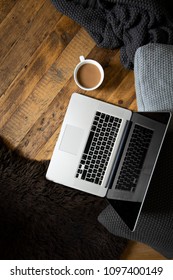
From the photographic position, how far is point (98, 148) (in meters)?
1.13

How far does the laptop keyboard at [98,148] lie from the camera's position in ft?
3.68

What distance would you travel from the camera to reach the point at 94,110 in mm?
1152

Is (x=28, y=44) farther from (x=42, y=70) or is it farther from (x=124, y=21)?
(x=124, y=21)

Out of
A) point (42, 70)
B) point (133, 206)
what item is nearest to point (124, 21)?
point (42, 70)

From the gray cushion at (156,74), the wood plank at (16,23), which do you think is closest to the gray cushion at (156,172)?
the gray cushion at (156,74)

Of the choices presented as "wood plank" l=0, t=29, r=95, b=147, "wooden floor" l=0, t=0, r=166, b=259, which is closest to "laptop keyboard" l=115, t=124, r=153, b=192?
"wooden floor" l=0, t=0, r=166, b=259

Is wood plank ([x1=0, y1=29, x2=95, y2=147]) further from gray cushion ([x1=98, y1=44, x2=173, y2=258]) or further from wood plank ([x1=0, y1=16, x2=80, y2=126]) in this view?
gray cushion ([x1=98, y1=44, x2=173, y2=258])

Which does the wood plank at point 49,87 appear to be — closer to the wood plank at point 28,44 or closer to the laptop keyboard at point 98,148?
the wood plank at point 28,44

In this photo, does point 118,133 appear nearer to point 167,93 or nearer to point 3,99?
point 167,93

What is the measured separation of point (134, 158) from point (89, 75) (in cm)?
35

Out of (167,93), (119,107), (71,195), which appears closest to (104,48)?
(119,107)

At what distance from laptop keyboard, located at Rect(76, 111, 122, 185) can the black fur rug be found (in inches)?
4.9

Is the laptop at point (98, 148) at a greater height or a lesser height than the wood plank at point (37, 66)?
lesser
